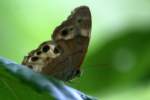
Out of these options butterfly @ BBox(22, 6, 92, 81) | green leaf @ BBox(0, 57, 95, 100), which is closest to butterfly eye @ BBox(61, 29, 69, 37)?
butterfly @ BBox(22, 6, 92, 81)

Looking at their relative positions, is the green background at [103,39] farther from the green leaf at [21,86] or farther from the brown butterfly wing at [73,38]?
the green leaf at [21,86]

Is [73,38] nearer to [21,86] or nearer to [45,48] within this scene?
[45,48]

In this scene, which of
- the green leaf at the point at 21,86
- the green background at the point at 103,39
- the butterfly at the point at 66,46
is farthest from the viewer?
the green background at the point at 103,39

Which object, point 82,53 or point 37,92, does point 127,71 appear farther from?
point 37,92

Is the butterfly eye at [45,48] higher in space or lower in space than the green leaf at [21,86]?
higher

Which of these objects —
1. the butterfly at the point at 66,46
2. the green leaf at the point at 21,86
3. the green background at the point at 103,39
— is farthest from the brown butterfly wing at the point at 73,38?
the green leaf at the point at 21,86

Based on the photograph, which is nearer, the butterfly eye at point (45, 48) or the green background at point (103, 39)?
the butterfly eye at point (45, 48)
